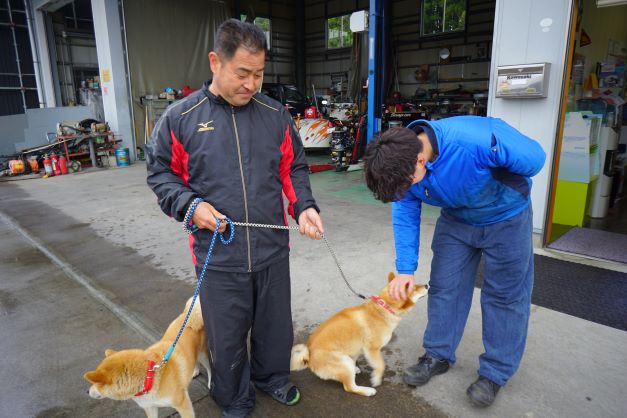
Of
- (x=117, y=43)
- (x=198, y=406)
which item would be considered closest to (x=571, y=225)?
(x=198, y=406)

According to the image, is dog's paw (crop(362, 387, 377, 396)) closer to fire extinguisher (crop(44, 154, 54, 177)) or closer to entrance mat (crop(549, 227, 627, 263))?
entrance mat (crop(549, 227, 627, 263))

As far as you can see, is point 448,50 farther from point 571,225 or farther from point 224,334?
point 224,334

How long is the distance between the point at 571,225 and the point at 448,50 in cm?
946

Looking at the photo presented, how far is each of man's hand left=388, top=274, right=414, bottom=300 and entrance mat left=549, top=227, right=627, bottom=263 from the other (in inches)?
113

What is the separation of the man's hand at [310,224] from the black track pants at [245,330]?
20 centimetres

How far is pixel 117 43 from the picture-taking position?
1091 centimetres

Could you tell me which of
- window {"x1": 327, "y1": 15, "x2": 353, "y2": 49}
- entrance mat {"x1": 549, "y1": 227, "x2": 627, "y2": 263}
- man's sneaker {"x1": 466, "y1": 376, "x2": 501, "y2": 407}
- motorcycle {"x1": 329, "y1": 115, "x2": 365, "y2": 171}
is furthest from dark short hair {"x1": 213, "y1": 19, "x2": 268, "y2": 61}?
window {"x1": 327, "y1": 15, "x2": 353, "y2": 49}

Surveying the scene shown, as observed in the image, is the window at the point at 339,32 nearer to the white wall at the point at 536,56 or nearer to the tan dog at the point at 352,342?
the white wall at the point at 536,56

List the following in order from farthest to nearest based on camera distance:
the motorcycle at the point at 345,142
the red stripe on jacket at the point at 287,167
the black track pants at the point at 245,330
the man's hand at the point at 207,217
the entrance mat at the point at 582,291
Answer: the motorcycle at the point at 345,142, the entrance mat at the point at 582,291, the red stripe on jacket at the point at 287,167, the black track pants at the point at 245,330, the man's hand at the point at 207,217

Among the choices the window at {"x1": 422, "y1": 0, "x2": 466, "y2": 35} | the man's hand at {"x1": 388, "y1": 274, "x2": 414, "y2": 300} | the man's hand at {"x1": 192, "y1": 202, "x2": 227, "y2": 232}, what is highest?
the window at {"x1": 422, "y1": 0, "x2": 466, "y2": 35}

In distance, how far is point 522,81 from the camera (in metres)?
4.08

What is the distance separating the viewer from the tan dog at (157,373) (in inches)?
64.5

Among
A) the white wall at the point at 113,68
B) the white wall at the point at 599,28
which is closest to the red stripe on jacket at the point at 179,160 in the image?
the white wall at the point at 599,28

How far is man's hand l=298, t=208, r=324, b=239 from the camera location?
1988mm
